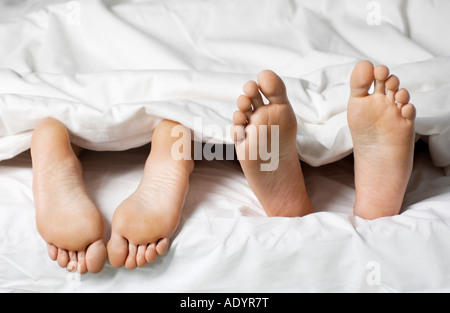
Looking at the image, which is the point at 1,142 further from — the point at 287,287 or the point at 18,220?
the point at 287,287

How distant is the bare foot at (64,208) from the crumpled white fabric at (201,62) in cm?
6

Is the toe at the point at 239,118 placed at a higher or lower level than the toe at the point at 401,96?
lower

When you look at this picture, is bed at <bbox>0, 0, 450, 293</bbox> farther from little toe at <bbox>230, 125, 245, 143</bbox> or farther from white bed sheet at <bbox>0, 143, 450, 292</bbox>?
little toe at <bbox>230, 125, 245, 143</bbox>

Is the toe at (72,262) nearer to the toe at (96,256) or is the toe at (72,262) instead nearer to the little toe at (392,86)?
the toe at (96,256)

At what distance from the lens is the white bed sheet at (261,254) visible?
0.91 m

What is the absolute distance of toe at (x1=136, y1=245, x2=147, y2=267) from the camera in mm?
925

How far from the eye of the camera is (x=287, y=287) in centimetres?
94

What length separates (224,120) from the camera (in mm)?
1061

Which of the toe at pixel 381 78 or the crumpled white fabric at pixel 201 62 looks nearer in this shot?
the toe at pixel 381 78

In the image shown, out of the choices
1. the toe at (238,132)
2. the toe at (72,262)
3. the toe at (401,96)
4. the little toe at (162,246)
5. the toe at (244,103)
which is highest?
the toe at (401,96)

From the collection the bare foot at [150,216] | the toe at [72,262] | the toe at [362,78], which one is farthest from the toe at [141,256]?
the toe at [362,78]

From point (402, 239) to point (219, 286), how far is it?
305mm

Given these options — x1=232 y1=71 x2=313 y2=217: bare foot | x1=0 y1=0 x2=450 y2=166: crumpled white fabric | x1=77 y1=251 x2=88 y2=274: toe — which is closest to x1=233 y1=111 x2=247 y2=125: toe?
x1=232 y1=71 x2=313 y2=217: bare foot

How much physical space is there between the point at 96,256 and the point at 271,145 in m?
0.33
